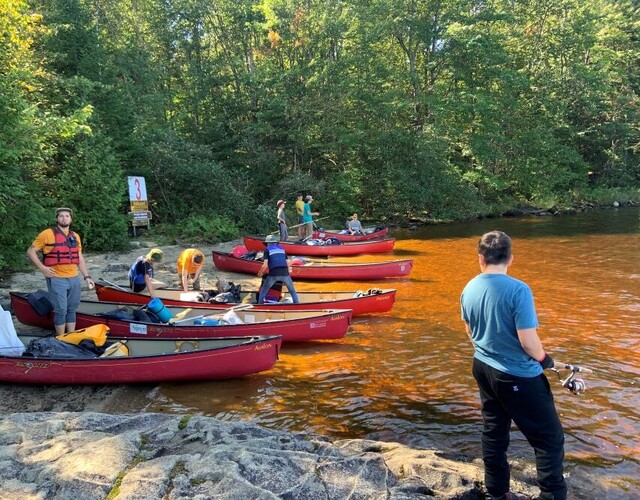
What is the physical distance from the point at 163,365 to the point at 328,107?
19.7 meters

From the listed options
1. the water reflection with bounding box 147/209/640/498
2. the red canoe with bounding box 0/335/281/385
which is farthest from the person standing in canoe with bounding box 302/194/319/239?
the red canoe with bounding box 0/335/281/385

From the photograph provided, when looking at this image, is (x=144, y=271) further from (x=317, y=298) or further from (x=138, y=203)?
(x=138, y=203)

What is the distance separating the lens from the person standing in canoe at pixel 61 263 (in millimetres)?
6699

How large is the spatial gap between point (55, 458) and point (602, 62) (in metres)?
40.3

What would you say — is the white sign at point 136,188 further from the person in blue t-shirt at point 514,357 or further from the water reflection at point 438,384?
the person in blue t-shirt at point 514,357

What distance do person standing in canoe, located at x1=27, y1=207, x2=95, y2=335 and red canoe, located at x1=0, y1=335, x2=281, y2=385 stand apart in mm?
1021

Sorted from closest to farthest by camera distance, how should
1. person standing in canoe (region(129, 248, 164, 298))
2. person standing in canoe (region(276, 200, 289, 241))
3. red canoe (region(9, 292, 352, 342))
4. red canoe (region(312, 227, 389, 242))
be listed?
red canoe (region(9, 292, 352, 342))
person standing in canoe (region(129, 248, 164, 298))
person standing in canoe (region(276, 200, 289, 241))
red canoe (region(312, 227, 389, 242))

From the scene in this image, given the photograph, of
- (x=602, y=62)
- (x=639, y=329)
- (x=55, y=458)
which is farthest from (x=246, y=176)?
(x=602, y=62)

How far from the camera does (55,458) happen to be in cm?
370

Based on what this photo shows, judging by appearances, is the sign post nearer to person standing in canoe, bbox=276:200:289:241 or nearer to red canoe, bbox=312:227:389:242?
person standing in canoe, bbox=276:200:289:241

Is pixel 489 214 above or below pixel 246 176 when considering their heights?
below

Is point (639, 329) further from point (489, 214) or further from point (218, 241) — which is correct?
point (489, 214)

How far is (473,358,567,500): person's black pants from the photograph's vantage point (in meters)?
3.10

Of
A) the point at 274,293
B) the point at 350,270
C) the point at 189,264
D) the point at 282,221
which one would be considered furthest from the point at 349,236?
the point at 274,293
